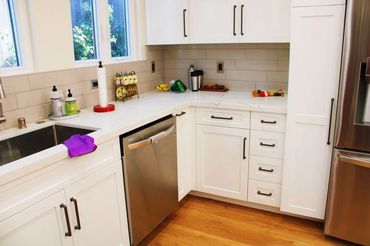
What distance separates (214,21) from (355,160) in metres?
1.52

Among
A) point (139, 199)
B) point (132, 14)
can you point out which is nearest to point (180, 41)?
point (132, 14)

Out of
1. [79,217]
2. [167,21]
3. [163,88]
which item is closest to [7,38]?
[79,217]

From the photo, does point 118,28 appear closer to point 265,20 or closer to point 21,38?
point 21,38

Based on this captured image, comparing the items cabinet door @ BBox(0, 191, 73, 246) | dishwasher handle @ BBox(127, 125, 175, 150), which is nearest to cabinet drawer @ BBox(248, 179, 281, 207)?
dishwasher handle @ BBox(127, 125, 175, 150)

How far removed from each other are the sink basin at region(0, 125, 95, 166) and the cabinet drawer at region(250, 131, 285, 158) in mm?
1255

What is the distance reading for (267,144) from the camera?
2416 mm

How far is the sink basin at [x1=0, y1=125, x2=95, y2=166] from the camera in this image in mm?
1761

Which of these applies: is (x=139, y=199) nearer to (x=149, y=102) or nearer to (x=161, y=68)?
(x=149, y=102)

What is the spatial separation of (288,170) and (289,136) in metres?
0.26

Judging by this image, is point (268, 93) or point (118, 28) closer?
point (268, 93)

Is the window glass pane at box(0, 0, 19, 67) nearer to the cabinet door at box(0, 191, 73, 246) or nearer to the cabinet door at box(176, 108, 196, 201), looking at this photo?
the cabinet door at box(0, 191, 73, 246)

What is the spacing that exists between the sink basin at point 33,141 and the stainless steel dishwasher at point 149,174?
0.32 metres

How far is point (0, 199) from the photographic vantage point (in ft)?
4.10

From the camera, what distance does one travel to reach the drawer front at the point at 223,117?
8.02 ft
